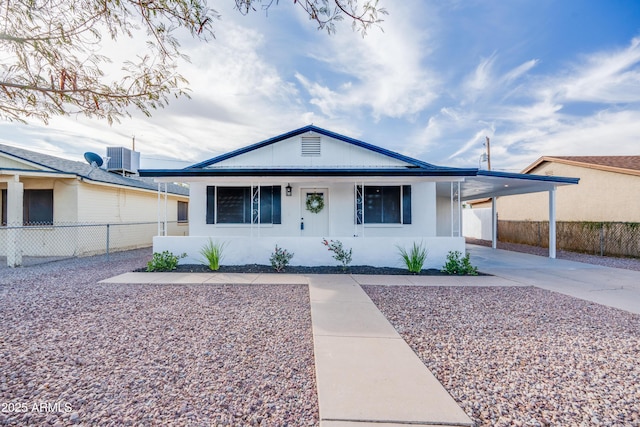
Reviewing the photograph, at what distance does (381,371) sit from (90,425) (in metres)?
2.37

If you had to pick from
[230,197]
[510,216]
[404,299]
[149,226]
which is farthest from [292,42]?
[510,216]

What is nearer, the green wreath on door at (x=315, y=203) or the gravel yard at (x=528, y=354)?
the gravel yard at (x=528, y=354)

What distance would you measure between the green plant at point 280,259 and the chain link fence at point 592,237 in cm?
1242

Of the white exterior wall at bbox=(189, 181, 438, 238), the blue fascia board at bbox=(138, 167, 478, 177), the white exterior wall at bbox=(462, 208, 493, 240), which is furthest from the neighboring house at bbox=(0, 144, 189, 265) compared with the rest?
the white exterior wall at bbox=(462, 208, 493, 240)

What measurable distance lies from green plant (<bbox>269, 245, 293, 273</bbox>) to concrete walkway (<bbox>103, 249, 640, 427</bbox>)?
61 cm

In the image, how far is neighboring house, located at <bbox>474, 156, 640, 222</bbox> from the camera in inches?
477

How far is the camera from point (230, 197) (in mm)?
9852

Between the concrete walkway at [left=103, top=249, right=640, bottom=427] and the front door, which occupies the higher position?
the front door

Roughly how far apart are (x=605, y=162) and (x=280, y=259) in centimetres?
1617

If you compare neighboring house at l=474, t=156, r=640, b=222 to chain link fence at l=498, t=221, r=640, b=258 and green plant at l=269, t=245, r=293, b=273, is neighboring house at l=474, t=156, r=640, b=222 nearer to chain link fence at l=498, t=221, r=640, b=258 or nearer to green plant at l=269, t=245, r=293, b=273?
chain link fence at l=498, t=221, r=640, b=258

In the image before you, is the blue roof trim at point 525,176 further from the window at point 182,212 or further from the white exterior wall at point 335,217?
the window at point 182,212

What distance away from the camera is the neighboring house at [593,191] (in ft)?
39.7

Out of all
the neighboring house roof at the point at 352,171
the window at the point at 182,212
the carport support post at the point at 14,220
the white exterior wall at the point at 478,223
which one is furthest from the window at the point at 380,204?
the window at the point at 182,212

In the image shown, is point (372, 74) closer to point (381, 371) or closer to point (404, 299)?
point (404, 299)
